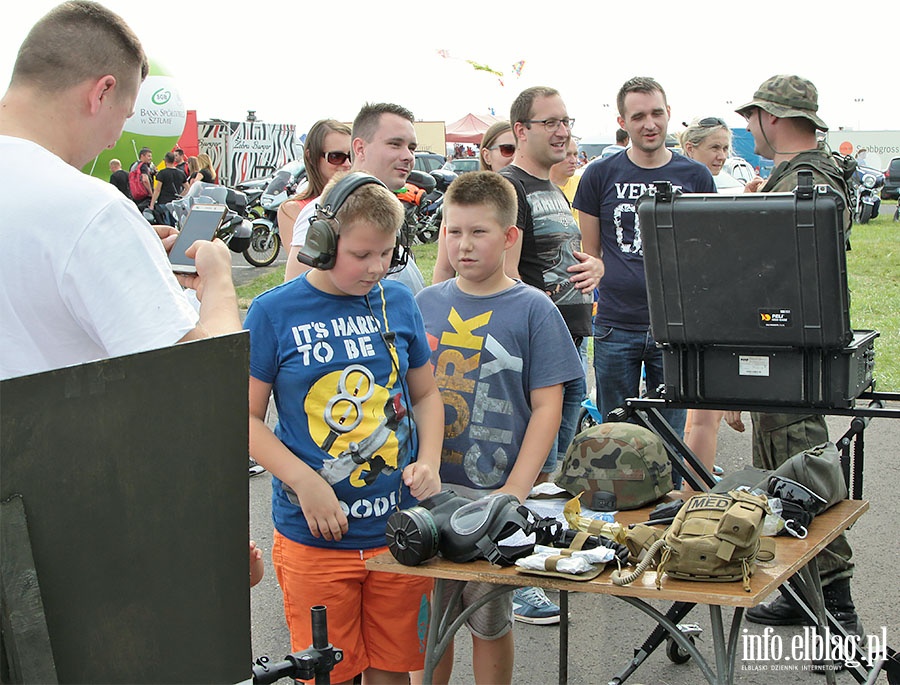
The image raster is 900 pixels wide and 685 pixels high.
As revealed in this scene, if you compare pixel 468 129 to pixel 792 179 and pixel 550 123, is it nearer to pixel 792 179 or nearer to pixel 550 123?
pixel 550 123

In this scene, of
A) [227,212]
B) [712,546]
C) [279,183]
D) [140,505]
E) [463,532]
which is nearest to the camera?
[140,505]

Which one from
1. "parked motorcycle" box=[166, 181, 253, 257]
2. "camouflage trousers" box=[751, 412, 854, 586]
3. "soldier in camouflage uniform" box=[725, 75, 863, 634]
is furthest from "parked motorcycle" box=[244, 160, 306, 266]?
"camouflage trousers" box=[751, 412, 854, 586]

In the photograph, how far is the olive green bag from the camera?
241cm

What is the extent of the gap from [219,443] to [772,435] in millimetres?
3073

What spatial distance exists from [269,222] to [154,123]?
8222 mm

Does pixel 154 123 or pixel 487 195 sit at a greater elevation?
pixel 154 123

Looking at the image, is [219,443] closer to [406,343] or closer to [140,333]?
[140,333]

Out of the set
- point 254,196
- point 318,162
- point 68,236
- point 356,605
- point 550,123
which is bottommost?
point 356,605

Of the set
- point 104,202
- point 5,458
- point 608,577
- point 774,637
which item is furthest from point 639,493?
point 5,458

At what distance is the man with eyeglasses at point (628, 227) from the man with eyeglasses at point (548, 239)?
1.08ft

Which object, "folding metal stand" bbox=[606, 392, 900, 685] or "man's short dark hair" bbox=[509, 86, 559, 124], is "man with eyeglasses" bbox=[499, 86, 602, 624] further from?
"folding metal stand" bbox=[606, 392, 900, 685]

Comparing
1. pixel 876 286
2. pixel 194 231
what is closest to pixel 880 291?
pixel 876 286

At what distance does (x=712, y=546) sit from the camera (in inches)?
94.5
